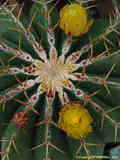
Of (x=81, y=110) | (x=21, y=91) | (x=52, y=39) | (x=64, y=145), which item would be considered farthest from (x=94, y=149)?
(x=52, y=39)

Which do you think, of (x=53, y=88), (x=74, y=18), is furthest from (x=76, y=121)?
(x=74, y=18)

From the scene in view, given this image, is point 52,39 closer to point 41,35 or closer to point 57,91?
point 41,35

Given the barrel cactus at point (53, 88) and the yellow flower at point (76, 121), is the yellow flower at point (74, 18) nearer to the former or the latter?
the barrel cactus at point (53, 88)

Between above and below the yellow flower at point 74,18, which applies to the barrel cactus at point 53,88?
below

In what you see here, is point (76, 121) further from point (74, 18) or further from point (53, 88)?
point (74, 18)

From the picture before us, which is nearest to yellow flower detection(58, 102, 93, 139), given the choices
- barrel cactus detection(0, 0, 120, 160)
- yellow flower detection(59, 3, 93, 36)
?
barrel cactus detection(0, 0, 120, 160)

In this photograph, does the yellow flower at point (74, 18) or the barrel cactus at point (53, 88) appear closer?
the yellow flower at point (74, 18)

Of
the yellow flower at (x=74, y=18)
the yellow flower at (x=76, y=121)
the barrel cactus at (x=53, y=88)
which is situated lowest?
the yellow flower at (x=76, y=121)

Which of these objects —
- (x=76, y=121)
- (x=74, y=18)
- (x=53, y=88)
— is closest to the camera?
(x=76, y=121)

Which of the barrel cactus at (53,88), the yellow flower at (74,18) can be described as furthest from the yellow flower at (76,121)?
the yellow flower at (74,18)
